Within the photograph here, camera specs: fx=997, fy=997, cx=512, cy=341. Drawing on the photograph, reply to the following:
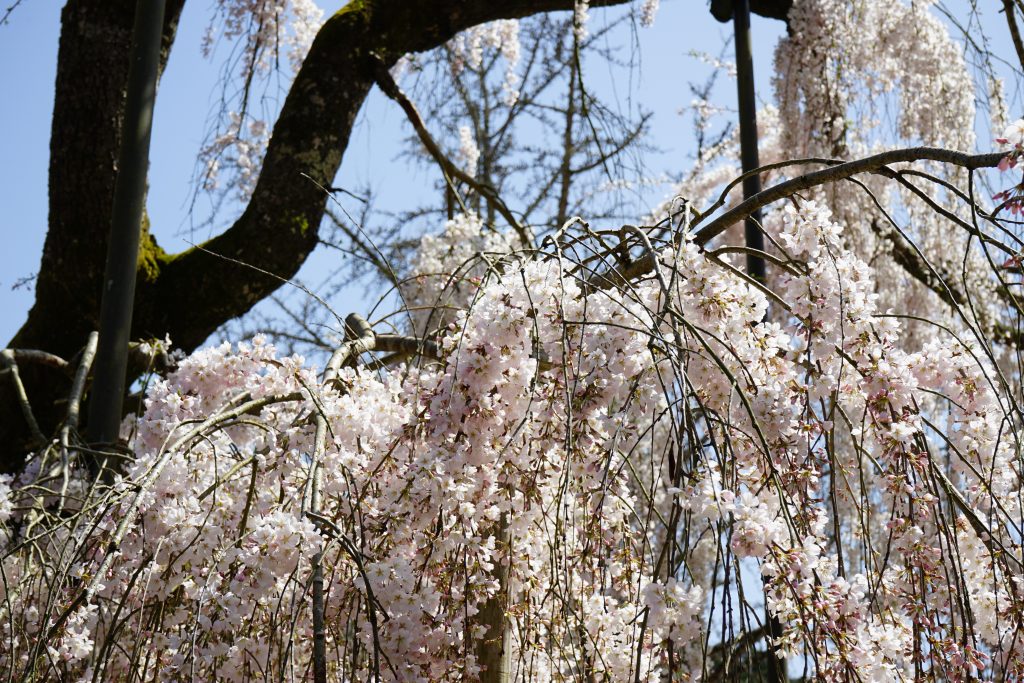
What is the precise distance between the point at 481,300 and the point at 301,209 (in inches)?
76.8

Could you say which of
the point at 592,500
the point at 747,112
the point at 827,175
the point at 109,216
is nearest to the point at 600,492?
the point at 592,500

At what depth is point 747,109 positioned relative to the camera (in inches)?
125

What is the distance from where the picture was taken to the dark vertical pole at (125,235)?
240cm

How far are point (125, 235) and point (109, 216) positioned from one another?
913 mm

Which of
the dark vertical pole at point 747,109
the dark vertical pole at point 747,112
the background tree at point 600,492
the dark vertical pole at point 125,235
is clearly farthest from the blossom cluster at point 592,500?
the dark vertical pole at point 747,109

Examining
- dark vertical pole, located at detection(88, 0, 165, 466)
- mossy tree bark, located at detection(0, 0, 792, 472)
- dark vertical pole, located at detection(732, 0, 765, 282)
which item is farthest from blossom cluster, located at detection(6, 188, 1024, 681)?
mossy tree bark, located at detection(0, 0, 792, 472)

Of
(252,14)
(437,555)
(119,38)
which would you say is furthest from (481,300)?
(252,14)

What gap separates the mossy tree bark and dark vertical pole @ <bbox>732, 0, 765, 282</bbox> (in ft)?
4.56

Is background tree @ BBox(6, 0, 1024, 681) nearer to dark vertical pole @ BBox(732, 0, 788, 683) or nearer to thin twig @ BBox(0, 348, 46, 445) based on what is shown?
thin twig @ BBox(0, 348, 46, 445)

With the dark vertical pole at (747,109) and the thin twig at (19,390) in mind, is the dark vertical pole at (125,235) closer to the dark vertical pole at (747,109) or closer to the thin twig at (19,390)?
the thin twig at (19,390)

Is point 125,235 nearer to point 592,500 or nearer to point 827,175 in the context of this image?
point 592,500

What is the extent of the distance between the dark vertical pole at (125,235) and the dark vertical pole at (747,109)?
161 cm

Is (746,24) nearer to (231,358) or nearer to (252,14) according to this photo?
(231,358)

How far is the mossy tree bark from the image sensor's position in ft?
10.9
